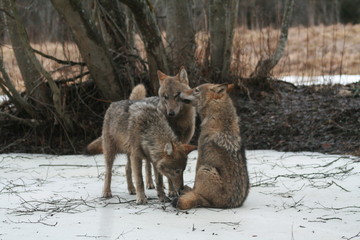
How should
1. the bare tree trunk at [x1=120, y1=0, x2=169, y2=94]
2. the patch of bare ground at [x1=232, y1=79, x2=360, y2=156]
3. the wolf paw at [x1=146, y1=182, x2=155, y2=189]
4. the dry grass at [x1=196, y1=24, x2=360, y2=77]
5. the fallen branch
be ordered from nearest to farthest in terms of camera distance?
the wolf paw at [x1=146, y1=182, x2=155, y2=189], the bare tree trunk at [x1=120, y1=0, x2=169, y2=94], the patch of bare ground at [x1=232, y1=79, x2=360, y2=156], the fallen branch, the dry grass at [x1=196, y1=24, x2=360, y2=77]

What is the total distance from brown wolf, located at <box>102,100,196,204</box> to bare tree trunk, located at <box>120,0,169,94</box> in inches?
93.9

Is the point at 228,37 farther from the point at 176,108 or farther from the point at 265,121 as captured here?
the point at 176,108

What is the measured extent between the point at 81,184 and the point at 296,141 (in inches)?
160

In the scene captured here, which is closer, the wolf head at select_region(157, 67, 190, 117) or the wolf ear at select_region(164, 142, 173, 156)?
the wolf ear at select_region(164, 142, 173, 156)

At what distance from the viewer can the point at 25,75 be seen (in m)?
9.70

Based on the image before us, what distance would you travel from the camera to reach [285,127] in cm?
931

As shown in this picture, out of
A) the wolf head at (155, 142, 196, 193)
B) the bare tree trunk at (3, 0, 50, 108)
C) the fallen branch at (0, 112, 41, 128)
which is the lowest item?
the wolf head at (155, 142, 196, 193)

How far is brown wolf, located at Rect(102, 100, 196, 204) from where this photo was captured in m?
5.85

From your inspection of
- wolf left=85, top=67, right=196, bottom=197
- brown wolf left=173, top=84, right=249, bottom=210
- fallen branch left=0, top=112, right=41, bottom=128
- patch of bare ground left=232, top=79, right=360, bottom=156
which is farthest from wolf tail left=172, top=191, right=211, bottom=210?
fallen branch left=0, top=112, right=41, bottom=128

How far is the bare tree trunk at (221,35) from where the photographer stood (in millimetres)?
10117

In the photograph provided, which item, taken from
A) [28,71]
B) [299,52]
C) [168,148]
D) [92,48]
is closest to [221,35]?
[92,48]

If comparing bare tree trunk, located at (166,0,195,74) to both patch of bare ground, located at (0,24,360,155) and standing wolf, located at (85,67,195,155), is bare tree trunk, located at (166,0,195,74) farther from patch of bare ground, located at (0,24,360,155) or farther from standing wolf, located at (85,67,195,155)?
standing wolf, located at (85,67,195,155)

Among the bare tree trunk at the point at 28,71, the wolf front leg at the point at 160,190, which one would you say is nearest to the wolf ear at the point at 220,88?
the wolf front leg at the point at 160,190

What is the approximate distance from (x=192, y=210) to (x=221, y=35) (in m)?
5.82
